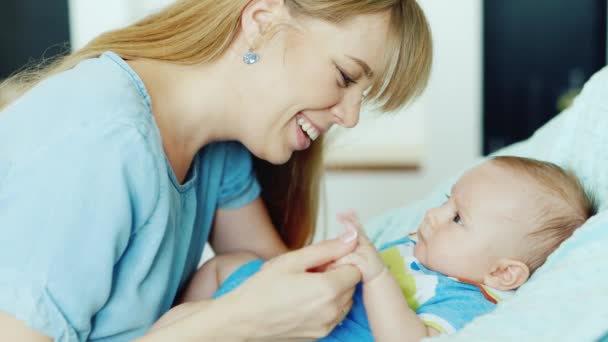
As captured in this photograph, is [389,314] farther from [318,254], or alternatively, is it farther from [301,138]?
[301,138]

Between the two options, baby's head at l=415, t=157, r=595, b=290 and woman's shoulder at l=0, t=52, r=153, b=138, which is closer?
woman's shoulder at l=0, t=52, r=153, b=138

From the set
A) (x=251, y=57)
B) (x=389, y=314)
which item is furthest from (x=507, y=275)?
(x=251, y=57)

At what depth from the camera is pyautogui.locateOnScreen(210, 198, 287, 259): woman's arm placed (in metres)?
1.64

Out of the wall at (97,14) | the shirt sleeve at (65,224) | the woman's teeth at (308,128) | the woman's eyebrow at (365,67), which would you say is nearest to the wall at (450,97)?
the wall at (97,14)

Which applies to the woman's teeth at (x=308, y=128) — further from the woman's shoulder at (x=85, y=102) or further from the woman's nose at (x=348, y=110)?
the woman's shoulder at (x=85, y=102)

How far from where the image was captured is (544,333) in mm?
870

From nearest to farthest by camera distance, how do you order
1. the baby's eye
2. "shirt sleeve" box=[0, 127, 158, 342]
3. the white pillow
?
the white pillow
"shirt sleeve" box=[0, 127, 158, 342]
the baby's eye

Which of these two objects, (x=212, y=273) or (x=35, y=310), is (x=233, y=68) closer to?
(x=212, y=273)

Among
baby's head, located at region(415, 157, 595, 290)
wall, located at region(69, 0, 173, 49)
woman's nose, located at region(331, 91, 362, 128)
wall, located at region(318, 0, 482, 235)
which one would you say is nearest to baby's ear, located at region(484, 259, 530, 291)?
baby's head, located at region(415, 157, 595, 290)

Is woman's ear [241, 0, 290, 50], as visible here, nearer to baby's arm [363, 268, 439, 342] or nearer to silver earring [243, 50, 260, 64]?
silver earring [243, 50, 260, 64]

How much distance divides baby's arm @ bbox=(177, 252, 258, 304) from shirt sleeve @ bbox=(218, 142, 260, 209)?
17 centimetres

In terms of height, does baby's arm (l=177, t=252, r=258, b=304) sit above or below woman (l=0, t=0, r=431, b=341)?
below

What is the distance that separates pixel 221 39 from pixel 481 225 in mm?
545

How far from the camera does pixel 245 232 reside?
1657 mm
